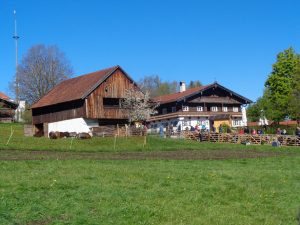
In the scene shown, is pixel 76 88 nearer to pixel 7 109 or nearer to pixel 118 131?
pixel 118 131

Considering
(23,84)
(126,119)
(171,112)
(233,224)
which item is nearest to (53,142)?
(126,119)

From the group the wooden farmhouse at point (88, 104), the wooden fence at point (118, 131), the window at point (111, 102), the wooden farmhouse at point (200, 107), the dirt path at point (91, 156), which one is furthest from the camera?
the wooden farmhouse at point (200, 107)

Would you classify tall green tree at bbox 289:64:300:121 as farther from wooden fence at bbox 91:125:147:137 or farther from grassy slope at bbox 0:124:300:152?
grassy slope at bbox 0:124:300:152

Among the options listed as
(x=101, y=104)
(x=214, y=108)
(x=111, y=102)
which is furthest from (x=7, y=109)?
(x=214, y=108)

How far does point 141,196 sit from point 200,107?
62100 millimetres

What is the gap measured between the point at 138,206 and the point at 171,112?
63629 mm

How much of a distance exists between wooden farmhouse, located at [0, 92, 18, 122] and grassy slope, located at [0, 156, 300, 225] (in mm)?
59893

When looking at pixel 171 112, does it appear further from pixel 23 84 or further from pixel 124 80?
pixel 23 84

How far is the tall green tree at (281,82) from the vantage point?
6850cm

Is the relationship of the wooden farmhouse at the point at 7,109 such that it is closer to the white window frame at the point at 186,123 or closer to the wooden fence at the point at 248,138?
the white window frame at the point at 186,123

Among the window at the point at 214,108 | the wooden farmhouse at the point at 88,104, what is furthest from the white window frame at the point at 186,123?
the wooden farmhouse at the point at 88,104

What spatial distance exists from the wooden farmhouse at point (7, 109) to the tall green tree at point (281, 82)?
3968cm

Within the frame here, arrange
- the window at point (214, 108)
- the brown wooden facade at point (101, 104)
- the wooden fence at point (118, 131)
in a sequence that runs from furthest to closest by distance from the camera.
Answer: the window at point (214, 108)
the brown wooden facade at point (101, 104)
the wooden fence at point (118, 131)

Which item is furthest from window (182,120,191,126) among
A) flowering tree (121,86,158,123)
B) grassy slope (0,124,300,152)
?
grassy slope (0,124,300,152)
